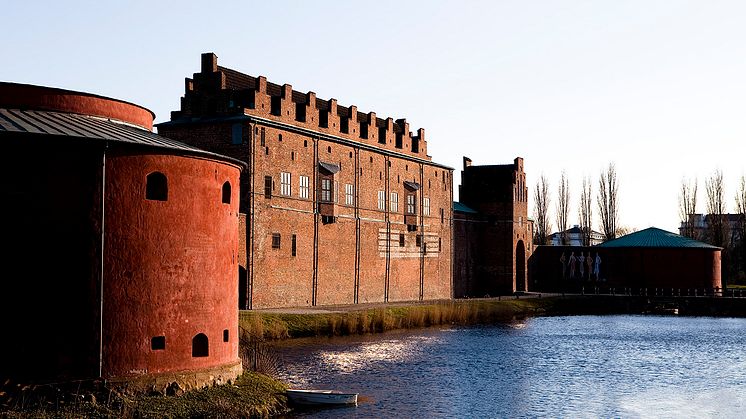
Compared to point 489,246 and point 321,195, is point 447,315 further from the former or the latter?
point 489,246

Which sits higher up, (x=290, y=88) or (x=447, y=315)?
(x=290, y=88)

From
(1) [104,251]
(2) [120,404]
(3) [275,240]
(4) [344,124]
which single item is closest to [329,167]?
(4) [344,124]

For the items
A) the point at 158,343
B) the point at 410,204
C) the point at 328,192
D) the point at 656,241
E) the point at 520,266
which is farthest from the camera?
the point at 520,266

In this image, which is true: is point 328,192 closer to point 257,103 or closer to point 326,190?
point 326,190

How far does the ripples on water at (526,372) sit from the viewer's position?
2361 cm

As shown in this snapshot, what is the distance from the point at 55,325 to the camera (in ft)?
61.0

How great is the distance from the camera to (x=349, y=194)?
50.6 metres

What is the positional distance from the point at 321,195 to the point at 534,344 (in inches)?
584

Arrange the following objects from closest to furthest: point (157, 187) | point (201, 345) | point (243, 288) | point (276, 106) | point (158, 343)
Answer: point (158, 343) < point (157, 187) < point (201, 345) < point (243, 288) < point (276, 106)

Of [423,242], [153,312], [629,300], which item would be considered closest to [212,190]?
[153,312]

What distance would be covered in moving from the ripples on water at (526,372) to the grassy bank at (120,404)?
6.88 ft

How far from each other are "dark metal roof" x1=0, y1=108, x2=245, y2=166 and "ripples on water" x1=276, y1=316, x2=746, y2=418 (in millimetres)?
7747

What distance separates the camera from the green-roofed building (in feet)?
228

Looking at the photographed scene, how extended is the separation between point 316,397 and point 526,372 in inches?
429
